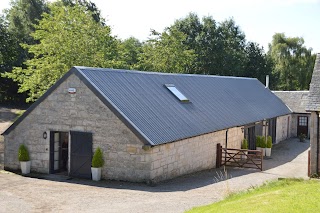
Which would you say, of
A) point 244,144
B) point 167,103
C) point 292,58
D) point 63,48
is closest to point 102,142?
point 167,103

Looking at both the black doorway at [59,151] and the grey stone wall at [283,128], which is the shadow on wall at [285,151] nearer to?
the grey stone wall at [283,128]

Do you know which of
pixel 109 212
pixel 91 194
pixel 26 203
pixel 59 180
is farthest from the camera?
pixel 59 180

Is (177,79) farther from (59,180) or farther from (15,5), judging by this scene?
(15,5)

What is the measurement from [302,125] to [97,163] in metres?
26.6

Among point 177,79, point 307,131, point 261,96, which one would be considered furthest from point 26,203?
point 307,131

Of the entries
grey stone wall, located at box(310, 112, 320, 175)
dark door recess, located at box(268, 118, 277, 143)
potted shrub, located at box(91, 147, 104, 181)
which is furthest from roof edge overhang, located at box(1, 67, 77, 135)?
dark door recess, located at box(268, 118, 277, 143)

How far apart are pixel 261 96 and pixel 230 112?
1107 cm

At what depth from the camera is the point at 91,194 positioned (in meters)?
16.2

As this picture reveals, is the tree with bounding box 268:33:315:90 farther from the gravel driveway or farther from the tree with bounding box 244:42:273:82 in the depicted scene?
the gravel driveway

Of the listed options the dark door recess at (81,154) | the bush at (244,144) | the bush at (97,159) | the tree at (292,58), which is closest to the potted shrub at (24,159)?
the dark door recess at (81,154)

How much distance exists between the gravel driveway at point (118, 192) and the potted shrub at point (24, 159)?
1.88 ft

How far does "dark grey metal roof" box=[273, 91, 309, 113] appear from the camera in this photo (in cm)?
4013

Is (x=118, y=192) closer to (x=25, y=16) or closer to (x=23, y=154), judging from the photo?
(x=23, y=154)

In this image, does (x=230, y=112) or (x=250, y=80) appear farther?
(x=250, y=80)
